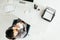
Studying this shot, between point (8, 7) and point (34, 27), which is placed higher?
point (8, 7)

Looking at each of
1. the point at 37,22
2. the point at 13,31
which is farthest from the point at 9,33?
the point at 37,22

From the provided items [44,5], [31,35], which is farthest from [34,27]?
[44,5]

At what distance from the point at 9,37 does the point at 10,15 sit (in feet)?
0.50

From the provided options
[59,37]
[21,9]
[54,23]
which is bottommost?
[59,37]

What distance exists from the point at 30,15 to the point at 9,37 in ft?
0.69

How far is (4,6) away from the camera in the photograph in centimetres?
110

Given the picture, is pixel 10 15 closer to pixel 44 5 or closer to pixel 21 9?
pixel 21 9

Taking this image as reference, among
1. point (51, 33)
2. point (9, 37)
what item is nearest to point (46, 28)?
point (51, 33)

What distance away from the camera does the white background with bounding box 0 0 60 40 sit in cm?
111

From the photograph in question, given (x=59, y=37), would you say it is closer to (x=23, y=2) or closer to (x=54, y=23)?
(x=54, y=23)

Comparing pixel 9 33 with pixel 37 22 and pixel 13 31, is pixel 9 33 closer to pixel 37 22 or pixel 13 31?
pixel 13 31

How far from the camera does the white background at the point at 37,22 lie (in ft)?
3.65

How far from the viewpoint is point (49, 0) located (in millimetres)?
1110

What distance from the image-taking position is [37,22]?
1141mm
